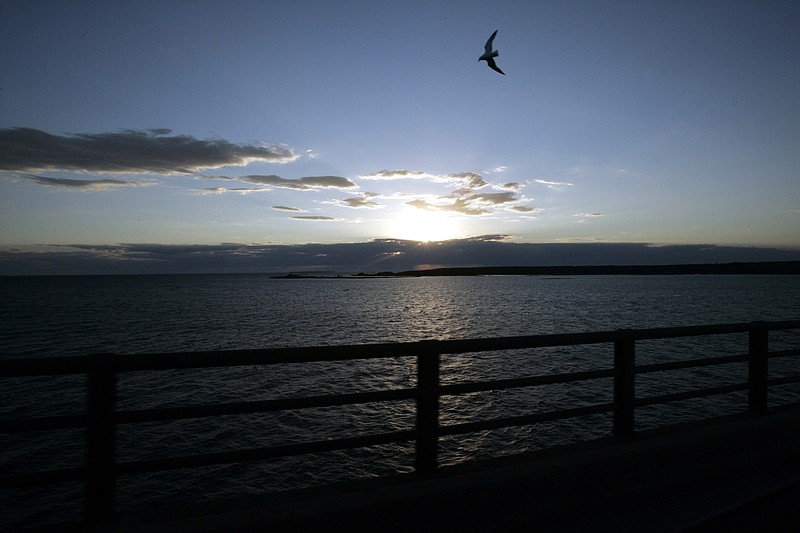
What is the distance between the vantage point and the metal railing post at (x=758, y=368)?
5520 mm

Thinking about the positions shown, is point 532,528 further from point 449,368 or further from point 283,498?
point 449,368

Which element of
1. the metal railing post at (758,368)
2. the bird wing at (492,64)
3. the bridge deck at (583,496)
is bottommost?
the bridge deck at (583,496)

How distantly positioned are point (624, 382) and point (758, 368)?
2.18 meters

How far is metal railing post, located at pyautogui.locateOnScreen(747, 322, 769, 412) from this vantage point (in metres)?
5.52

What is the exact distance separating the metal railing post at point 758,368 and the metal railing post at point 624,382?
1.99 meters

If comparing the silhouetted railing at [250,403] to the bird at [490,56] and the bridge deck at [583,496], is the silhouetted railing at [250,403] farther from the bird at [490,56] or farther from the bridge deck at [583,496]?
the bird at [490,56]

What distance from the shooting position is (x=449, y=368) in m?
25.2

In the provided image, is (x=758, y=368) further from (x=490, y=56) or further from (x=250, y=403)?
(x=490, y=56)

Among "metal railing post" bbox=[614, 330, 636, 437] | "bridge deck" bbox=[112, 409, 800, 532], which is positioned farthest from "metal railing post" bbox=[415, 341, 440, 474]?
"metal railing post" bbox=[614, 330, 636, 437]

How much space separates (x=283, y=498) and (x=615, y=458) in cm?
259

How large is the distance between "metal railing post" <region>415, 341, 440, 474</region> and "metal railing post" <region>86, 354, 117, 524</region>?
201 centimetres

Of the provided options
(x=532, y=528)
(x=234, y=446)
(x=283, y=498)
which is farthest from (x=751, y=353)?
(x=234, y=446)

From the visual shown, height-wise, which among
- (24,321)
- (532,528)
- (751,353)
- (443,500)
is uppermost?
(751,353)

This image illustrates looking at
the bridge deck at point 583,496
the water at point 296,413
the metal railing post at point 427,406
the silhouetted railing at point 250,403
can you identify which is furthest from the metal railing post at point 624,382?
the water at point 296,413
